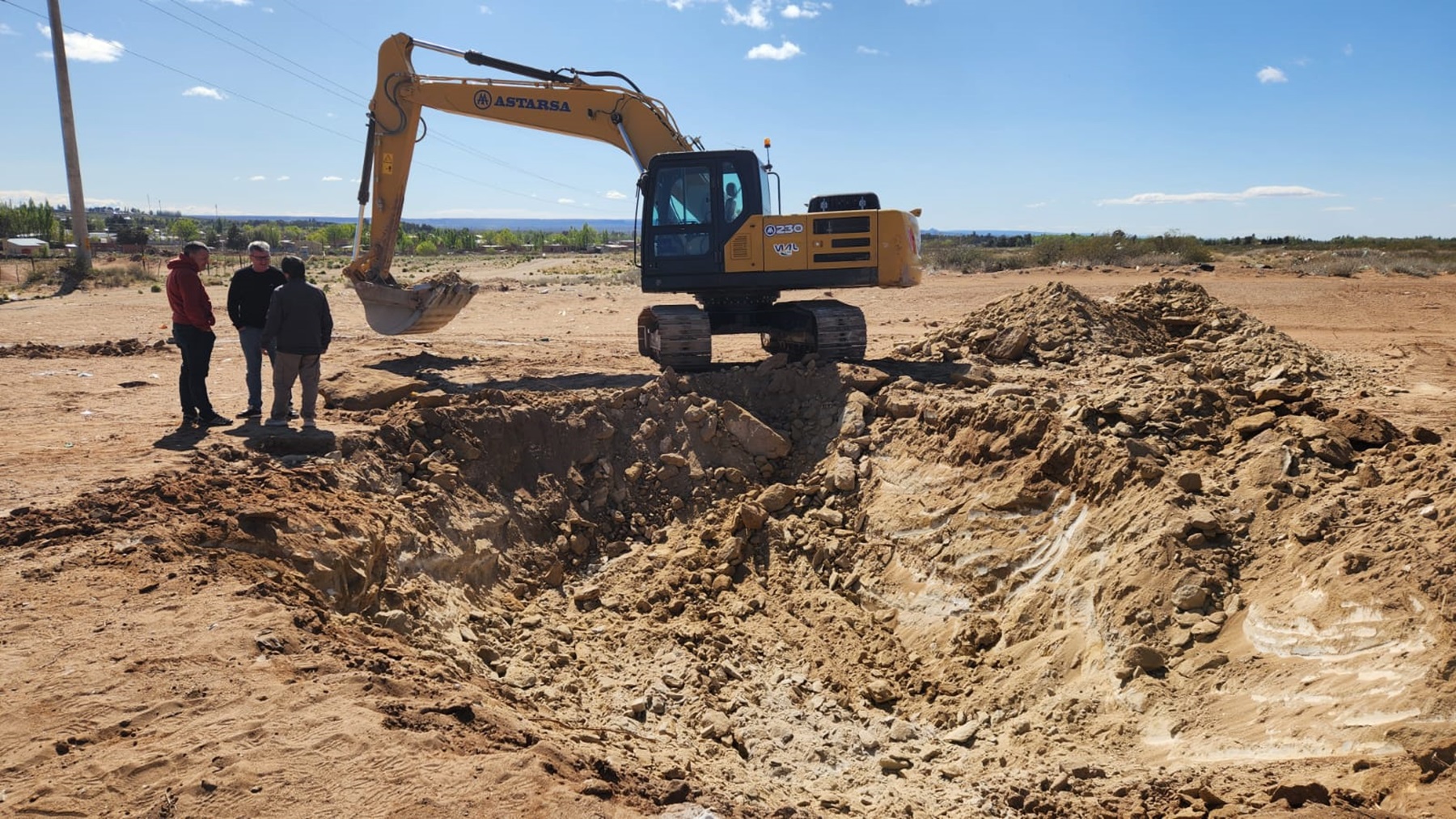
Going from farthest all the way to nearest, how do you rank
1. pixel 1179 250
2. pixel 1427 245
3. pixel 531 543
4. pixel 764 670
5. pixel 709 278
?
pixel 1427 245
pixel 1179 250
pixel 709 278
pixel 531 543
pixel 764 670

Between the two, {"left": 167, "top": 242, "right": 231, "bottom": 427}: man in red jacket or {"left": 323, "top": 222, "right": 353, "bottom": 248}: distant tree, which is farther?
{"left": 323, "top": 222, "right": 353, "bottom": 248}: distant tree

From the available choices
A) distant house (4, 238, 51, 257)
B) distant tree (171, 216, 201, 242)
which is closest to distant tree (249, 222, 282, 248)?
distant tree (171, 216, 201, 242)

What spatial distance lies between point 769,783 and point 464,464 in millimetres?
4734

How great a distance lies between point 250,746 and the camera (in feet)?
13.9

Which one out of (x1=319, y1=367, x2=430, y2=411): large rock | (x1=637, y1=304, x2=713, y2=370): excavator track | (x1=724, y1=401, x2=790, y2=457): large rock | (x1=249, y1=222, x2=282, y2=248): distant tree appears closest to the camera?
(x1=319, y1=367, x2=430, y2=411): large rock

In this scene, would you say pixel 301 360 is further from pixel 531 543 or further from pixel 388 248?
pixel 388 248

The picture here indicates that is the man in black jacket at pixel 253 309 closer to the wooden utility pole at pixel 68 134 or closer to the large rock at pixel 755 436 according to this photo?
the large rock at pixel 755 436

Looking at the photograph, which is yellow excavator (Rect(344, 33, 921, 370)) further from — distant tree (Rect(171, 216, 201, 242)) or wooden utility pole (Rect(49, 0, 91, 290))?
distant tree (Rect(171, 216, 201, 242))

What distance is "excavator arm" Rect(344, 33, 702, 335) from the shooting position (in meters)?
12.3

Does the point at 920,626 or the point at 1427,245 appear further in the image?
the point at 1427,245

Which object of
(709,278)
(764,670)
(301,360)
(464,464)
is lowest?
(764,670)

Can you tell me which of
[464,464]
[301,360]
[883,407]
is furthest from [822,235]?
[301,360]

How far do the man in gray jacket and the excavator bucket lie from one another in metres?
3.69

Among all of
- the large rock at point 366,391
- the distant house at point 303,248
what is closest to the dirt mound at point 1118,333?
the large rock at point 366,391
